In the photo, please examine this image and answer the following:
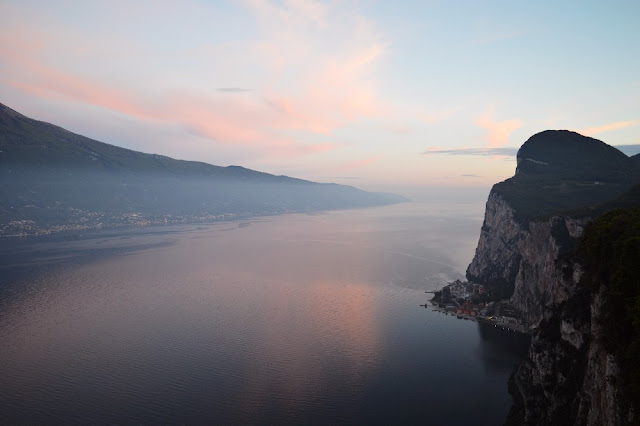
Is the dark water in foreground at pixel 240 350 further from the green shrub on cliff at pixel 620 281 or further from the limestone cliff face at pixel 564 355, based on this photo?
the green shrub on cliff at pixel 620 281

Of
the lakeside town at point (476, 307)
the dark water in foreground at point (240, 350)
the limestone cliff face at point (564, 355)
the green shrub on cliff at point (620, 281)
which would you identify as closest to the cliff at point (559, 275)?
the limestone cliff face at point (564, 355)

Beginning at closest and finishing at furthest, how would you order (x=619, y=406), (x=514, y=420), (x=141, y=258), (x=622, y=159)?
(x=619, y=406), (x=514, y=420), (x=622, y=159), (x=141, y=258)

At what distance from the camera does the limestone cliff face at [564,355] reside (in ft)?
106

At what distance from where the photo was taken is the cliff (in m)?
34.5

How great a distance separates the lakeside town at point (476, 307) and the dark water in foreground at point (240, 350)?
14.0 ft

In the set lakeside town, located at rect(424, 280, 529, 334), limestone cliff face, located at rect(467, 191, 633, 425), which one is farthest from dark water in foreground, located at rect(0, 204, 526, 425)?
limestone cliff face, located at rect(467, 191, 633, 425)

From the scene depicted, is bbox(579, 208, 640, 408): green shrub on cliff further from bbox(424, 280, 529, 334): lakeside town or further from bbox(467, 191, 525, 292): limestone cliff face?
bbox(467, 191, 525, 292): limestone cliff face

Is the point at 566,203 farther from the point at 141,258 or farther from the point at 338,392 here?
the point at 141,258

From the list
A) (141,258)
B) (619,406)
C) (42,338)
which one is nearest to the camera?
(619,406)

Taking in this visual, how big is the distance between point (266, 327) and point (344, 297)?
32195 mm

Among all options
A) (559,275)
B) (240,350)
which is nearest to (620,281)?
(559,275)

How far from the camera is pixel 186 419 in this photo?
5062 centimetres

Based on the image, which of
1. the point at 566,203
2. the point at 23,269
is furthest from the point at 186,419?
the point at 23,269

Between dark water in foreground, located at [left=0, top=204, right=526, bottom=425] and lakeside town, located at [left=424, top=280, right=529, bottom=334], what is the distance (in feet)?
14.0
